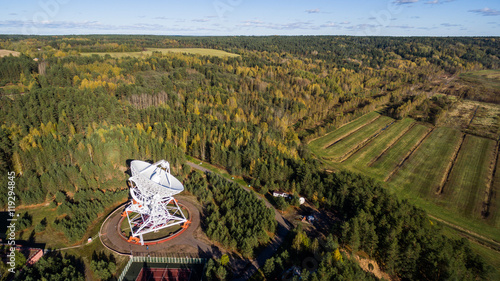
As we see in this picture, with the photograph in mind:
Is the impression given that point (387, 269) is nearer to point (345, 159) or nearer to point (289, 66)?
point (345, 159)

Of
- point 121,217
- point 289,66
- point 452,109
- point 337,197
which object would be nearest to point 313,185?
point 337,197

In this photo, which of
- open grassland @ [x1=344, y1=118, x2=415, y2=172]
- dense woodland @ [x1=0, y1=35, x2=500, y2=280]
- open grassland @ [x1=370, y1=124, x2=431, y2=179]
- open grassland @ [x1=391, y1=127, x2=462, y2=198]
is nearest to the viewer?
dense woodland @ [x1=0, y1=35, x2=500, y2=280]

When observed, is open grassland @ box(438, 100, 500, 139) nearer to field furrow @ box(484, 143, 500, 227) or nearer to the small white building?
field furrow @ box(484, 143, 500, 227)

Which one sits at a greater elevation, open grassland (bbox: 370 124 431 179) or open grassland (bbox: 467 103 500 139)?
open grassland (bbox: 467 103 500 139)

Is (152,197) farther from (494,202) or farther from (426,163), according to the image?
(426,163)

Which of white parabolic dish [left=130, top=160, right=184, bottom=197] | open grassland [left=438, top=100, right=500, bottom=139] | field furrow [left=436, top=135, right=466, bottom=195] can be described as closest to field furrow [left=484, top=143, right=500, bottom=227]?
field furrow [left=436, top=135, right=466, bottom=195]

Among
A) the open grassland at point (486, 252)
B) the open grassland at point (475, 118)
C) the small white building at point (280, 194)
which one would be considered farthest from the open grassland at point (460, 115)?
the small white building at point (280, 194)
